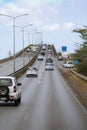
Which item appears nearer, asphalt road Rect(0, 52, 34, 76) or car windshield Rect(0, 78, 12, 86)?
car windshield Rect(0, 78, 12, 86)

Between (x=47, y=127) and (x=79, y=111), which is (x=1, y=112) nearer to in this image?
(x=79, y=111)

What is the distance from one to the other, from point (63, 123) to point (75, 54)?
213 feet

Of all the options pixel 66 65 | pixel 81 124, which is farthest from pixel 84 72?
pixel 81 124

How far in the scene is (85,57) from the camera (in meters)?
79.5

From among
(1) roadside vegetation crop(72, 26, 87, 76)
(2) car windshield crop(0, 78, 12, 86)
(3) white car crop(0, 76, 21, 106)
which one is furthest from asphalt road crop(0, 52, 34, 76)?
(3) white car crop(0, 76, 21, 106)

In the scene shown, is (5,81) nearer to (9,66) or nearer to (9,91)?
(9,91)

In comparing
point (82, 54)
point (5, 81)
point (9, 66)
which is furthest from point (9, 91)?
point (9, 66)

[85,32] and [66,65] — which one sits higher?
[85,32]

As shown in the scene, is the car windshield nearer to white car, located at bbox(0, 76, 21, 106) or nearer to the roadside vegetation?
white car, located at bbox(0, 76, 21, 106)

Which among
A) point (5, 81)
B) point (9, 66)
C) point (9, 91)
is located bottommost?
point (9, 66)

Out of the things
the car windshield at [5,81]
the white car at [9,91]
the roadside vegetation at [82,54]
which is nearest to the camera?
the white car at [9,91]

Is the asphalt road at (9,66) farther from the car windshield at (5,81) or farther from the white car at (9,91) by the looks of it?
the white car at (9,91)

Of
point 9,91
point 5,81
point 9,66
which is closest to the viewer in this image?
point 9,91

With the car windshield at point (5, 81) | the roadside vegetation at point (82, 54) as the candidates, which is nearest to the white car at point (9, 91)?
the car windshield at point (5, 81)
